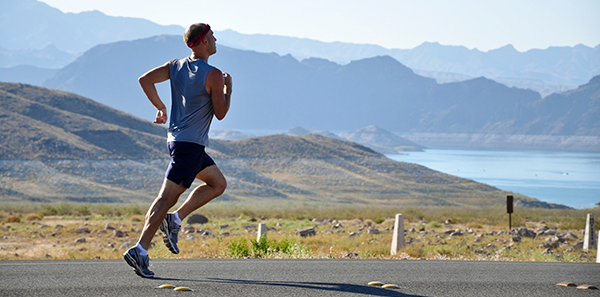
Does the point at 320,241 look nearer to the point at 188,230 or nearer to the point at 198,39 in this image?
the point at 188,230

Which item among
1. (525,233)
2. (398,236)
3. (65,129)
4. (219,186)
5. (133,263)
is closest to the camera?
(133,263)

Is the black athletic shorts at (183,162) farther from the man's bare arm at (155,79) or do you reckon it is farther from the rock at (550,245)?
the rock at (550,245)

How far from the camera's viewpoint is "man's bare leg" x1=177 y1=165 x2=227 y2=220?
5191 mm

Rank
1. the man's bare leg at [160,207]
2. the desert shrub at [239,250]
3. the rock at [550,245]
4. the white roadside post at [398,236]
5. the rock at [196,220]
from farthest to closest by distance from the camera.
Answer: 1. the rock at [196,220]
2. the rock at [550,245]
3. the white roadside post at [398,236]
4. the desert shrub at [239,250]
5. the man's bare leg at [160,207]

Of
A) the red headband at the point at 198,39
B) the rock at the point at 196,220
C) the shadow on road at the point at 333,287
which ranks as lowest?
the rock at the point at 196,220

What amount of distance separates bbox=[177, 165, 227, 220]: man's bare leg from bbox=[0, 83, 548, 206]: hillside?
51578 millimetres

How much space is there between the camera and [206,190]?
530cm

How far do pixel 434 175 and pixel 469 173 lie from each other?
169 feet

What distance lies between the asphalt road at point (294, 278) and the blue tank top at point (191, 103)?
4.03 ft

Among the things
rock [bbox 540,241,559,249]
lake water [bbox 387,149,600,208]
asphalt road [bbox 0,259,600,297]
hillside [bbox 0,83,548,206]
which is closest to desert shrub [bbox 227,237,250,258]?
asphalt road [bbox 0,259,600,297]

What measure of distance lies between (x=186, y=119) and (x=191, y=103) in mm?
139

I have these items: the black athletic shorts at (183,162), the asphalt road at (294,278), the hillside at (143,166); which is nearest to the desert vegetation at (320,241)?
the asphalt road at (294,278)

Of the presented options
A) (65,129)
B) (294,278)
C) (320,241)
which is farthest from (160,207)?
(65,129)

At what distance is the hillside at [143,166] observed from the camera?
200 feet
